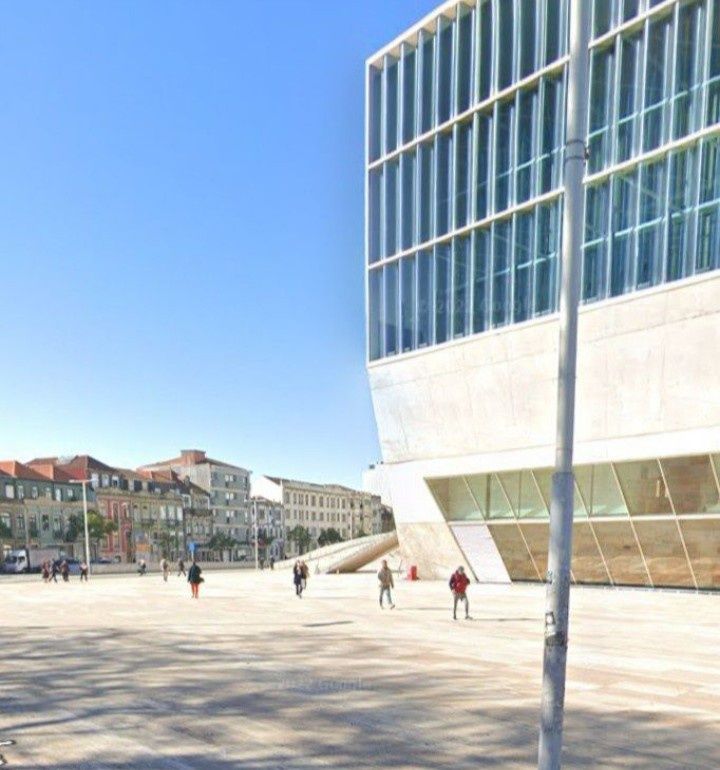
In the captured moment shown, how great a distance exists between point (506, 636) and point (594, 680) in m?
5.75

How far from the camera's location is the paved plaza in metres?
9.05

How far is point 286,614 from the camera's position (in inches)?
1012

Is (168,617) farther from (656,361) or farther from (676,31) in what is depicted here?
(676,31)

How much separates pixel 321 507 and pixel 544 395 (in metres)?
124

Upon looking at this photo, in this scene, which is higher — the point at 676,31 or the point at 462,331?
the point at 676,31

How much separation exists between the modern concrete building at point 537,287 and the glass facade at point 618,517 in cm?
8

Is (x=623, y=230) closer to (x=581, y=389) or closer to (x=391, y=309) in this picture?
(x=581, y=389)

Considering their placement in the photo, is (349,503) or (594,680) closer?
(594,680)

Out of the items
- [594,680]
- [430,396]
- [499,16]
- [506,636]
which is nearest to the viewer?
[594,680]

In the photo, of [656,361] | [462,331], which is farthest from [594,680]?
[462,331]

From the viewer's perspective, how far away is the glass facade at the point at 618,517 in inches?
1135

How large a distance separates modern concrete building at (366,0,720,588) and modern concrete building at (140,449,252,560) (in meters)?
91.8

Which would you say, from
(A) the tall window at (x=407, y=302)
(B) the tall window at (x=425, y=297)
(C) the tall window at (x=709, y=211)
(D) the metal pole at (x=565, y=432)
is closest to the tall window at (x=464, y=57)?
(B) the tall window at (x=425, y=297)

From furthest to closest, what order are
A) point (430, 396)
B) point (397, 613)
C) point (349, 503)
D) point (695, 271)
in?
point (349, 503)
point (430, 396)
point (695, 271)
point (397, 613)
